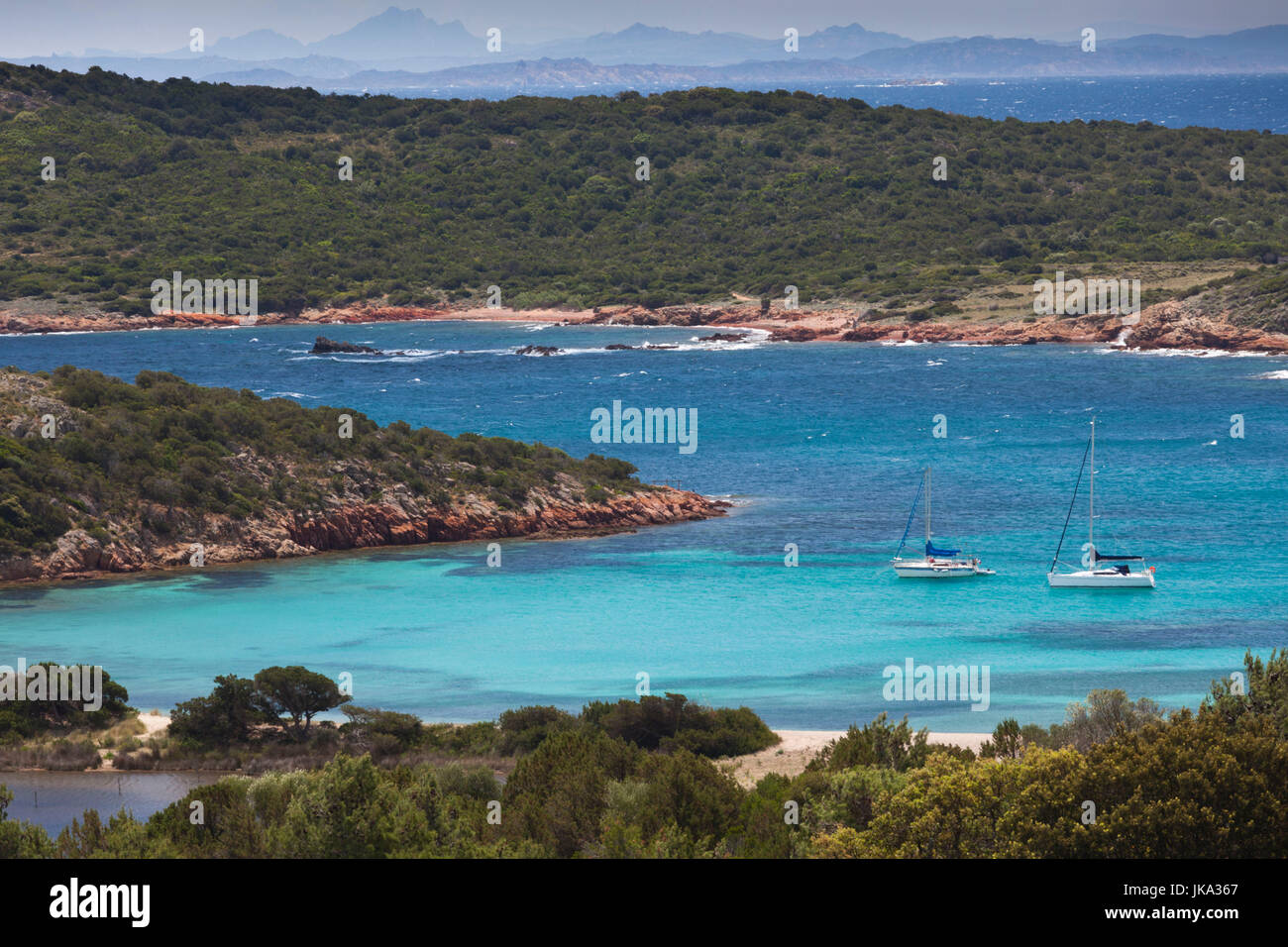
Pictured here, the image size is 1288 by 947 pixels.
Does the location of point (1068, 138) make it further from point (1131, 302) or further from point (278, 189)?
point (278, 189)

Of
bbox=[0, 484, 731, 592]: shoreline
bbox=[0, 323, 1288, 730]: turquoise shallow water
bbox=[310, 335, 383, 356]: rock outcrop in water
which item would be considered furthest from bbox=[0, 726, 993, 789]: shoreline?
bbox=[310, 335, 383, 356]: rock outcrop in water

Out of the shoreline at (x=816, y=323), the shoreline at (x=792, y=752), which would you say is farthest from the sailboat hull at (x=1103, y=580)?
the shoreline at (x=816, y=323)

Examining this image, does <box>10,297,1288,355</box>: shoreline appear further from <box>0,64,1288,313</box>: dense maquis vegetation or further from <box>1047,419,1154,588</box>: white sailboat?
<box>1047,419,1154,588</box>: white sailboat

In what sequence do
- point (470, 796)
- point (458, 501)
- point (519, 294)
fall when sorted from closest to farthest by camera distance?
point (470, 796) < point (458, 501) < point (519, 294)

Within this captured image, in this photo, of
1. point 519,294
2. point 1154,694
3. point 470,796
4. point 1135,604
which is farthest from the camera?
point 519,294

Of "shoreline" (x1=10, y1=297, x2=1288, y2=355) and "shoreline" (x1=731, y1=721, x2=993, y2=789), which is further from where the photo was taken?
"shoreline" (x1=10, y1=297, x2=1288, y2=355)

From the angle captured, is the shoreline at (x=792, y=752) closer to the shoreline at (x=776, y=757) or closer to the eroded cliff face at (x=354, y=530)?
the shoreline at (x=776, y=757)
